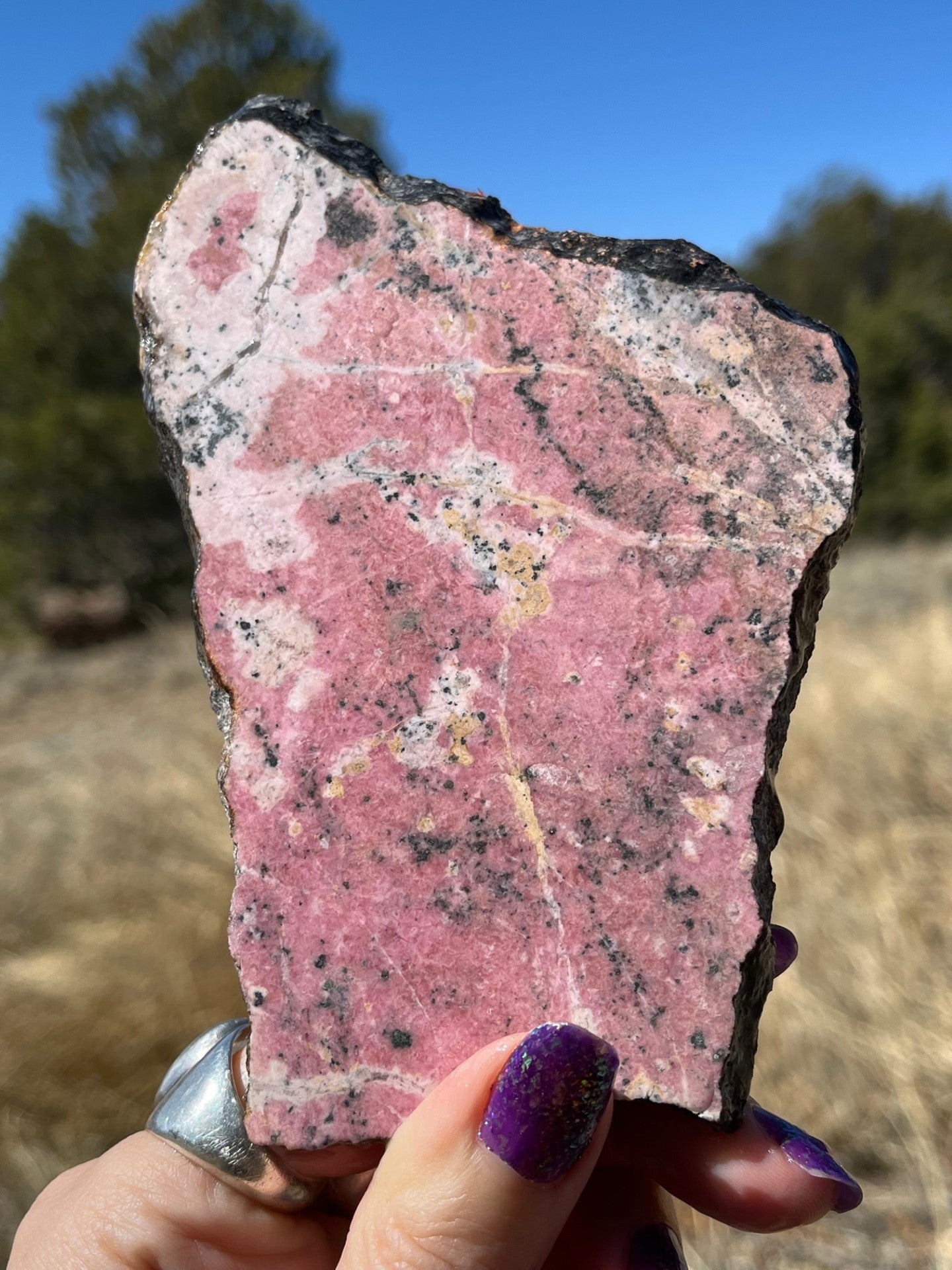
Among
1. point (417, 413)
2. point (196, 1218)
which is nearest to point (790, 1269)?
point (196, 1218)

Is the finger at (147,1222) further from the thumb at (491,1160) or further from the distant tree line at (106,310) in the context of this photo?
the distant tree line at (106,310)

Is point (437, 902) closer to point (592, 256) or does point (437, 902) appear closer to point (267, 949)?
point (267, 949)

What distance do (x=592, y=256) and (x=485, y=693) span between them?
1.49 feet

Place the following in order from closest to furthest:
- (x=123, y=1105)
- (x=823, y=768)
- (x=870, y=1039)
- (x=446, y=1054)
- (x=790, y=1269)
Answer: (x=446, y=1054), (x=790, y=1269), (x=870, y=1039), (x=123, y=1105), (x=823, y=768)

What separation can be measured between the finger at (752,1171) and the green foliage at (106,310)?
7.10m

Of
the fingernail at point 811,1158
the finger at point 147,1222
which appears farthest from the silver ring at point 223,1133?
the fingernail at point 811,1158

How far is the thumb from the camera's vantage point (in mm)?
769

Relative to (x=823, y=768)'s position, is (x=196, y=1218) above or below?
below

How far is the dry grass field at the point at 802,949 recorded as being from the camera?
1.83 metres

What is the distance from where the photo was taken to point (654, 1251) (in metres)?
1.01

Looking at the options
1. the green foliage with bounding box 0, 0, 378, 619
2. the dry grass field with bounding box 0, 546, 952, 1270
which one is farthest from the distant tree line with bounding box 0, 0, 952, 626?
the dry grass field with bounding box 0, 546, 952, 1270

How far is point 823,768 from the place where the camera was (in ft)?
8.77

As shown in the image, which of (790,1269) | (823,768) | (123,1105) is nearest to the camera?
(790,1269)

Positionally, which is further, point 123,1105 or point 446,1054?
point 123,1105
